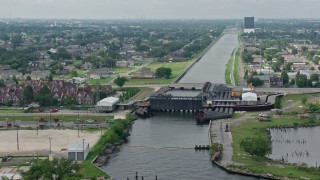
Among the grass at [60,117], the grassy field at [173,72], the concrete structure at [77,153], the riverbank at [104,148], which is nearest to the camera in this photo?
the riverbank at [104,148]

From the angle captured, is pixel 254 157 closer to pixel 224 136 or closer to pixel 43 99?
pixel 224 136

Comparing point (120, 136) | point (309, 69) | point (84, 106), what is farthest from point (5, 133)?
point (309, 69)

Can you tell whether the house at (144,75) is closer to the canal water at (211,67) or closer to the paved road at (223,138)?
the canal water at (211,67)

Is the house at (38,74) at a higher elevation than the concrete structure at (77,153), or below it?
higher

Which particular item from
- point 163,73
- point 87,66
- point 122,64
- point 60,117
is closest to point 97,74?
point 163,73

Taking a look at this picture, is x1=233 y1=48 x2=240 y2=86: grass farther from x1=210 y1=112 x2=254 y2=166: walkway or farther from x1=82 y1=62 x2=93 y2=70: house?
x1=82 y1=62 x2=93 y2=70: house

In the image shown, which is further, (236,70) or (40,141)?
(236,70)

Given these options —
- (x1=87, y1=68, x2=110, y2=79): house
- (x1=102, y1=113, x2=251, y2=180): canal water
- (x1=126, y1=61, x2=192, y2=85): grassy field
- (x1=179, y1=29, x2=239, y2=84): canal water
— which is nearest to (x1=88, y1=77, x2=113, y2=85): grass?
(x1=87, y1=68, x2=110, y2=79): house

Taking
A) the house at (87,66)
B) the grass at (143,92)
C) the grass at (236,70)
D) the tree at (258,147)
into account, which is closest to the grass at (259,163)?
the tree at (258,147)
